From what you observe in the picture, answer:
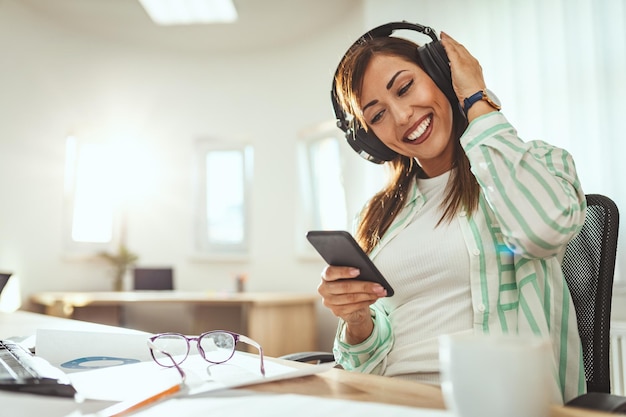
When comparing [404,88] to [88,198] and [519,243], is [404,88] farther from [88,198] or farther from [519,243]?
[88,198]

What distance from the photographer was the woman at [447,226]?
98 cm

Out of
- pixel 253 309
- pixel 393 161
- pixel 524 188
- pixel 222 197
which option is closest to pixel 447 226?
pixel 524 188

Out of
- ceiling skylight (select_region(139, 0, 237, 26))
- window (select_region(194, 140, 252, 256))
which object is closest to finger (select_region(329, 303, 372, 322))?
ceiling skylight (select_region(139, 0, 237, 26))

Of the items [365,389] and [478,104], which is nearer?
[365,389]

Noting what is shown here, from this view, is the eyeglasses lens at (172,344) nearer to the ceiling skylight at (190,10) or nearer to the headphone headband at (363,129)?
the headphone headband at (363,129)

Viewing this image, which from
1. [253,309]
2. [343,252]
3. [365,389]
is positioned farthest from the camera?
[253,309]

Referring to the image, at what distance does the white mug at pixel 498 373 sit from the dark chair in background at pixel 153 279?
14.4ft

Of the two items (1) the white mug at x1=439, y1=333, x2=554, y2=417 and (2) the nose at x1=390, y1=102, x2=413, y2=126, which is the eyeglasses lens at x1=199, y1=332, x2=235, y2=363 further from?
(2) the nose at x1=390, y1=102, x2=413, y2=126

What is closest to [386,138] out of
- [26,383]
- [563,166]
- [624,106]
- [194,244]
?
[563,166]

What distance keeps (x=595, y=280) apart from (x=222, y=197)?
4238mm

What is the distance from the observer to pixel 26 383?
1.98 ft

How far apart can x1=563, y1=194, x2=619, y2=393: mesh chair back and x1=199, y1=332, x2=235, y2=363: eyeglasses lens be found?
67cm

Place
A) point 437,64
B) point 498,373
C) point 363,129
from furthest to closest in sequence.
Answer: point 363,129, point 437,64, point 498,373

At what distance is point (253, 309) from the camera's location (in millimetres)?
3791
